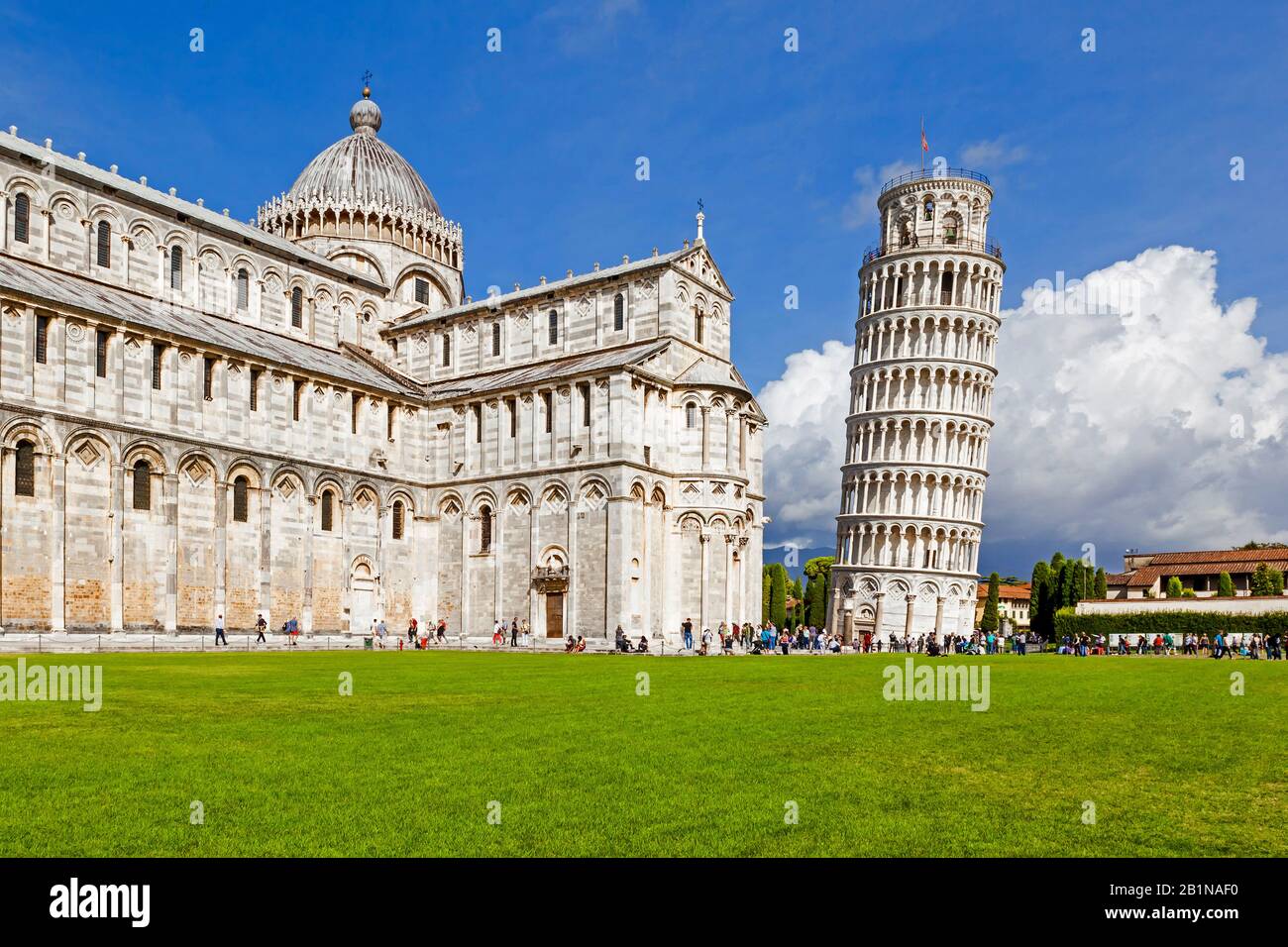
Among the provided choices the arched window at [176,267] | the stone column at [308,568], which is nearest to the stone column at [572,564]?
the stone column at [308,568]

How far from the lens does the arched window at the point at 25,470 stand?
3656 cm

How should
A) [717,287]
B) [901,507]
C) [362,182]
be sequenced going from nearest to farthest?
[717,287]
[362,182]
[901,507]

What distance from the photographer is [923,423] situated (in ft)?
262

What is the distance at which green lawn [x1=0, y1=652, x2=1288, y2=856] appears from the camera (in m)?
7.61

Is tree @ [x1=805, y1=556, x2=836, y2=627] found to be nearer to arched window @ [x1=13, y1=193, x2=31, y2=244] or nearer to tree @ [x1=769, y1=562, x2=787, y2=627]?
tree @ [x1=769, y1=562, x2=787, y2=627]

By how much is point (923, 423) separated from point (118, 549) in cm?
5908

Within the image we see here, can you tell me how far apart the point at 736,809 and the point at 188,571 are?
125ft

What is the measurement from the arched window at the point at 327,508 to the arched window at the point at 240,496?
4.16m

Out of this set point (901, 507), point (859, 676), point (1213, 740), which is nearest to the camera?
point (1213, 740)

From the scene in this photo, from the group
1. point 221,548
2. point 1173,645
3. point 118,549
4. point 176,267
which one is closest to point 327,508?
point 221,548

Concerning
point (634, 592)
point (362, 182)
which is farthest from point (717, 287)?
point (362, 182)

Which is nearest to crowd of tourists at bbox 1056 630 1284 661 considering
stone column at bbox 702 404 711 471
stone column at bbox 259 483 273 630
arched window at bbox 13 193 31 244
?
stone column at bbox 702 404 711 471

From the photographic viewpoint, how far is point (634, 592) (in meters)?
45.9
